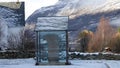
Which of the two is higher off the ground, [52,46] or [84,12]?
[84,12]

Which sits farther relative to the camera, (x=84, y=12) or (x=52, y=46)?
(x=84, y=12)

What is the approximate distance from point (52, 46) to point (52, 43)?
15cm

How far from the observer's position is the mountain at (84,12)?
3105 inches

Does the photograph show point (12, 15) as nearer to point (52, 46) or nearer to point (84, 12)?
point (84, 12)

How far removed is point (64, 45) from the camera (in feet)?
76.1

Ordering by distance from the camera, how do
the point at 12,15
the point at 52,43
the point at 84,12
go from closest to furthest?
the point at 52,43 → the point at 12,15 → the point at 84,12

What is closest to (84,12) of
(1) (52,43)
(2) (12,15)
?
(2) (12,15)

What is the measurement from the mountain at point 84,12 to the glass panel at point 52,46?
51.9 m

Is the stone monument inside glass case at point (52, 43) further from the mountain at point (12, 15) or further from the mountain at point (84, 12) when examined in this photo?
the mountain at point (84, 12)

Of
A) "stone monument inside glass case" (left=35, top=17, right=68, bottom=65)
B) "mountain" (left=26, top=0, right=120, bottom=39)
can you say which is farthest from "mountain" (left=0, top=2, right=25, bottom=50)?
"stone monument inside glass case" (left=35, top=17, right=68, bottom=65)

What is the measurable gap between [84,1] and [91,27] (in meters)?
23.5

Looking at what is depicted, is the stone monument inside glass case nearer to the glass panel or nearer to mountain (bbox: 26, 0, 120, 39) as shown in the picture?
the glass panel

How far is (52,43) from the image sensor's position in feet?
76.1

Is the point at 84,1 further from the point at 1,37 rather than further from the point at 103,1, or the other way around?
the point at 1,37
